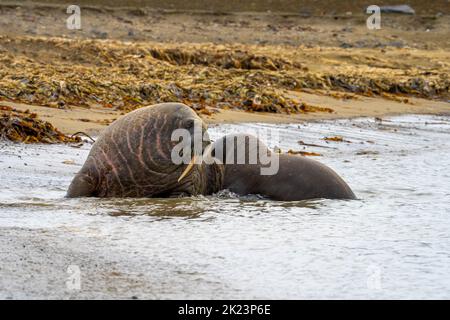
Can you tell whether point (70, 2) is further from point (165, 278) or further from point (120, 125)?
point (165, 278)

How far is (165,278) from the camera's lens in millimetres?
5242

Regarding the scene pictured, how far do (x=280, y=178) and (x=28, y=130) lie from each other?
3.13m

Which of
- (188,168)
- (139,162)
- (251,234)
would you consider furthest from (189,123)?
(251,234)

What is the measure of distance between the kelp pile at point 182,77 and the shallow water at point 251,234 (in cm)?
298

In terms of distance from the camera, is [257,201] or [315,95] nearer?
[257,201]

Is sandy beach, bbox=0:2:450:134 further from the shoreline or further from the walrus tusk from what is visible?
the walrus tusk

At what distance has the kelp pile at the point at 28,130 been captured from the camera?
9805mm

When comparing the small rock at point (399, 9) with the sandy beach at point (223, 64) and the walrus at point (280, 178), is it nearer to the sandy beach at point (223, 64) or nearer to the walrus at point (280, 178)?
the sandy beach at point (223, 64)

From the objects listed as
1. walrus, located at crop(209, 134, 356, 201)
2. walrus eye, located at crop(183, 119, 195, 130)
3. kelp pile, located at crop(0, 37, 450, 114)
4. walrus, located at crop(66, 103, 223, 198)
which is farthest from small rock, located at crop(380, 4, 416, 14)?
walrus eye, located at crop(183, 119, 195, 130)

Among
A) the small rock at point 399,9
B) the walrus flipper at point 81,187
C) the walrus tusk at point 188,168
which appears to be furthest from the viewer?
the small rock at point 399,9

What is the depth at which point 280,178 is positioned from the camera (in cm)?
809

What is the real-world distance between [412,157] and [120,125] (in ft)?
15.4

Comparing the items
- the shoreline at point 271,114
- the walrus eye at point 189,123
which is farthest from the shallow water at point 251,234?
the shoreline at point 271,114

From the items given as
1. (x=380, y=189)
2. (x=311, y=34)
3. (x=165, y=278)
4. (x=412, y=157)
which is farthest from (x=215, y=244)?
(x=311, y=34)
